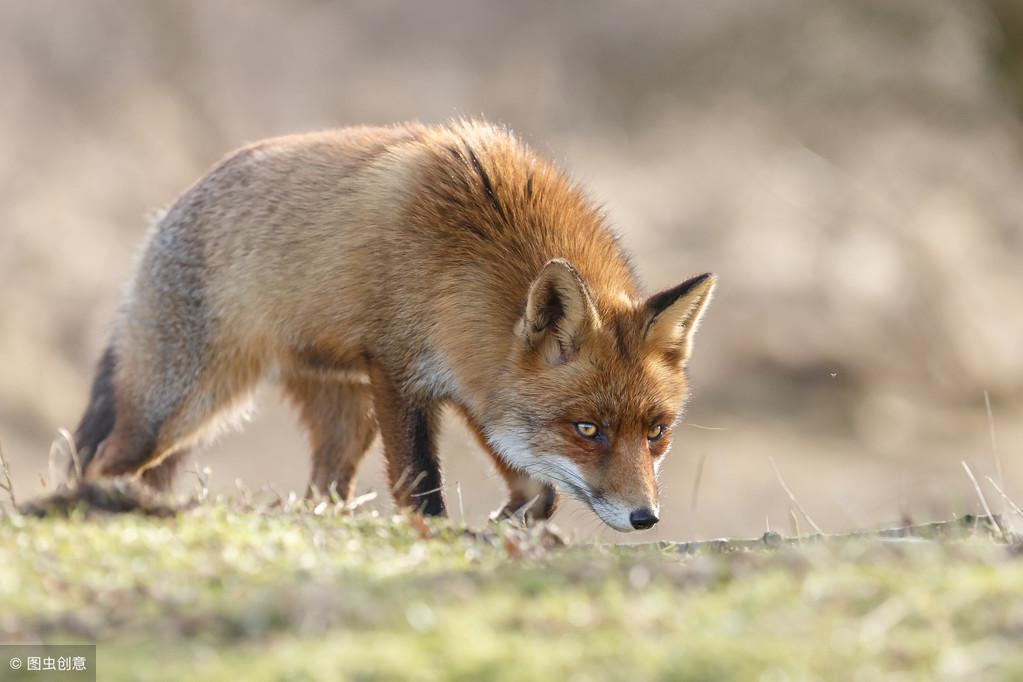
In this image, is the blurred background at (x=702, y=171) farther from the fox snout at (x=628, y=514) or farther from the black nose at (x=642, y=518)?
the black nose at (x=642, y=518)

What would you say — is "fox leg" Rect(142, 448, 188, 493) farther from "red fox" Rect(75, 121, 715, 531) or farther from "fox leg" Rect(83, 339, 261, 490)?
"fox leg" Rect(83, 339, 261, 490)

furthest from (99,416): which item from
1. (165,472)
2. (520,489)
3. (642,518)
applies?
(642,518)

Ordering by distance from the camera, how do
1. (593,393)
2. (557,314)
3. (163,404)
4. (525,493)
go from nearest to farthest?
(593,393), (557,314), (525,493), (163,404)

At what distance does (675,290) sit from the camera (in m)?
6.02

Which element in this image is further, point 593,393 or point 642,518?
point 593,393

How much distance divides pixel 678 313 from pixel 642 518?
3.59 ft

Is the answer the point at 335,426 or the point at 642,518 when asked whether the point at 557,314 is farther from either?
the point at 335,426

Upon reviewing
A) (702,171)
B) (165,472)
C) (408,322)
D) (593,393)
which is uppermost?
(702,171)

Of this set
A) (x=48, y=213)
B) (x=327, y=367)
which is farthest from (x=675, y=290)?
(x=48, y=213)

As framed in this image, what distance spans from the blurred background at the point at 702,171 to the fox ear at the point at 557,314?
8785mm

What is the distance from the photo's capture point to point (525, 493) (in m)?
6.85

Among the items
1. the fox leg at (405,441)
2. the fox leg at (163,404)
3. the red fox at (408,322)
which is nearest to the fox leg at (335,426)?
the red fox at (408,322)

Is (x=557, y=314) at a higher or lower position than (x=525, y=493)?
higher

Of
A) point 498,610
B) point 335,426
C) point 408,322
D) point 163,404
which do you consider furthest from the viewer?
point 335,426
